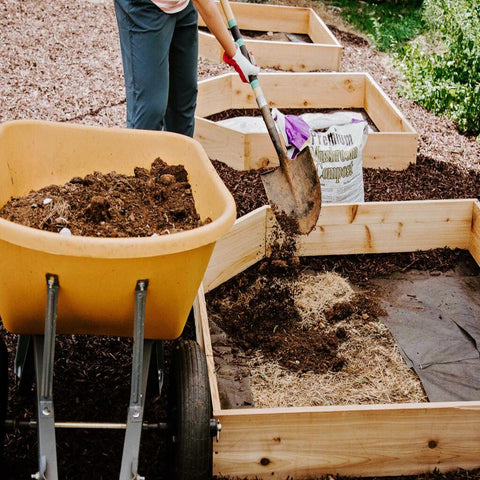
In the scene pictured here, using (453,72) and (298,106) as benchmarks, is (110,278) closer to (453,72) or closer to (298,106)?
(298,106)

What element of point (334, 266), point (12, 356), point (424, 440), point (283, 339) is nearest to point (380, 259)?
point (334, 266)

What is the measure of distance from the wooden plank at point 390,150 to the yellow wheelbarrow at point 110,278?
2.41 meters

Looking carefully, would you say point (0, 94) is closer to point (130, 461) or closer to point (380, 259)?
point (380, 259)

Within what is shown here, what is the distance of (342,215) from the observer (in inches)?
145

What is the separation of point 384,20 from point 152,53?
6.30 metres

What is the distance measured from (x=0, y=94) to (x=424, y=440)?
4.38 meters

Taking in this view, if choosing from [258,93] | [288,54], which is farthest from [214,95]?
[258,93]

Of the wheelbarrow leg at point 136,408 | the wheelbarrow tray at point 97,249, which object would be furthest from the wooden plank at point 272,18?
the wheelbarrow leg at point 136,408

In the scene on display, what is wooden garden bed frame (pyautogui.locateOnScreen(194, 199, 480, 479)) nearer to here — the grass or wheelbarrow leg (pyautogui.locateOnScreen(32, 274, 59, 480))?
wheelbarrow leg (pyautogui.locateOnScreen(32, 274, 59, 480))

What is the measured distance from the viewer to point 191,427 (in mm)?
2020

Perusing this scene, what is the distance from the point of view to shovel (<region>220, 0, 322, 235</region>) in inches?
132

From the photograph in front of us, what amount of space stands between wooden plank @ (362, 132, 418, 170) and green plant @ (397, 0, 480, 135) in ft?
3.33

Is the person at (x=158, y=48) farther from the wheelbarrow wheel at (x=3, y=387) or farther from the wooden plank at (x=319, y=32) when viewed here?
the wooden plank at (x=319, y=32)

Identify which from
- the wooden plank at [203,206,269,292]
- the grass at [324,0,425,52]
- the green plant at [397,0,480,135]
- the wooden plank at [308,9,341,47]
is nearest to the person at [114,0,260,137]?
the wooden plank at [203,206,269,292]
